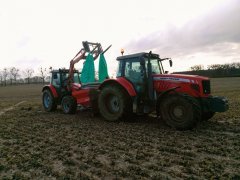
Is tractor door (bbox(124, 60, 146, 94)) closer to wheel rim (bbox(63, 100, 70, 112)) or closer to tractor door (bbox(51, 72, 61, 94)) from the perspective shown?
wheel rim (bbox(63, 100, 70, 112))

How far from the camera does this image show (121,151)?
584 centimetres

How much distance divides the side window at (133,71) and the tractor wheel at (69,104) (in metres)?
3.71

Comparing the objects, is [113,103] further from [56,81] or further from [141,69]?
[56,81]

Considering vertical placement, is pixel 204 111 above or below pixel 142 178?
above

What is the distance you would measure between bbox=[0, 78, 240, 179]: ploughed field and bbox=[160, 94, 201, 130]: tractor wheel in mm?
262

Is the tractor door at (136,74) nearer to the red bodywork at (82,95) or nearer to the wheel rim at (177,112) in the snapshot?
the wheel rim at (177,112)

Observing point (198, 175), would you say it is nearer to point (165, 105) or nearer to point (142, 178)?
point (142, 178)

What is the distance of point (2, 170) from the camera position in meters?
4.88

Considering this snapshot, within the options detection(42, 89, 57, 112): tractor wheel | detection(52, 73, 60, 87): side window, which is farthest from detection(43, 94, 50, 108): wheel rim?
detection(52, 73, 60, 87): side window

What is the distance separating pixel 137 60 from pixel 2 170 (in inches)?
229

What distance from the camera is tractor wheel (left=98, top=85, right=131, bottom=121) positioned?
905 centimetres

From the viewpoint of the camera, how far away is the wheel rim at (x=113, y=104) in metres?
9.72

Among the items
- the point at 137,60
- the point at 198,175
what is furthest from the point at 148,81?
the point at 198,175

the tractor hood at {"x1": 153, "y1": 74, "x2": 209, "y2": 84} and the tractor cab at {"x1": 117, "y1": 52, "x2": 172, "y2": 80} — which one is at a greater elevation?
the tractor cab at {"x1": 117, "y1": 52, "x2": 172, "y2": 80}
